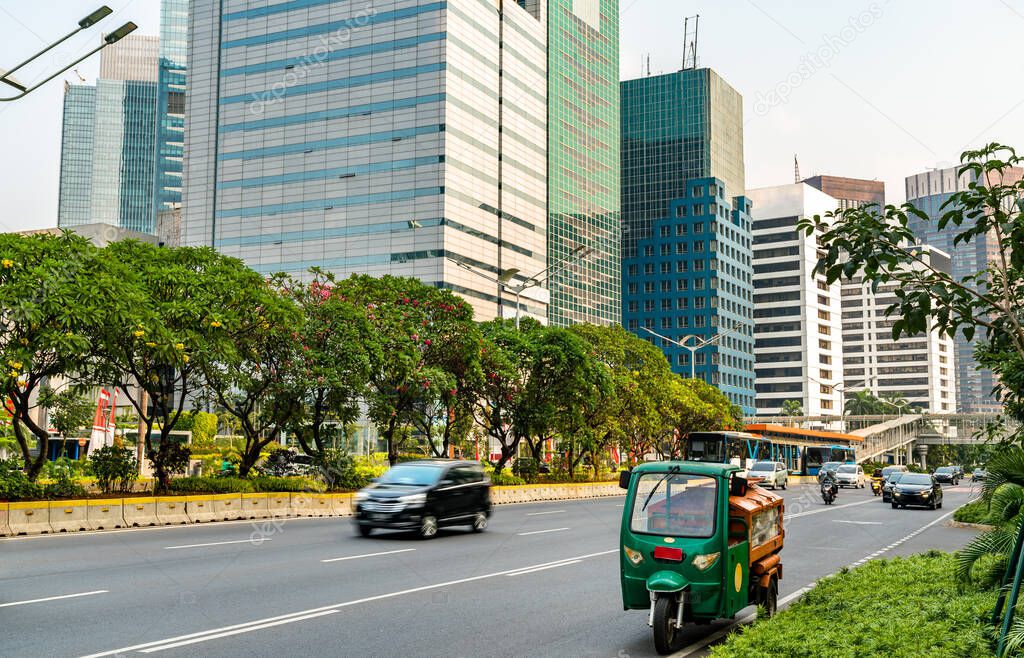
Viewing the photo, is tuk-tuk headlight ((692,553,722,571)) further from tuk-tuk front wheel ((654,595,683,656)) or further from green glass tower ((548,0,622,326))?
green glass tower ((548,0,622,326))

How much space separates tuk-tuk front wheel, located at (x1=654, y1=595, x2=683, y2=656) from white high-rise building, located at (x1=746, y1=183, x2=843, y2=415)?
16368 centimetres

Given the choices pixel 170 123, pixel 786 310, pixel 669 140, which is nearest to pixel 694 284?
pixel 669 140

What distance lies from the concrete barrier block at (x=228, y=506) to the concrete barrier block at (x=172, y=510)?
1.07m

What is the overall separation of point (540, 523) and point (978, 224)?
→ 1978 centimetres

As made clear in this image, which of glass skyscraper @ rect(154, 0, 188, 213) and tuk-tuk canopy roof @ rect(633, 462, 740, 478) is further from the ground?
glass skyscraper @ rect(154, 0, 188, 213)

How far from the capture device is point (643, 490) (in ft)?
33.2

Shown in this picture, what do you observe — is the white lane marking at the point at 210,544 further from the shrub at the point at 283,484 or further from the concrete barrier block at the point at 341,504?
the concrete barrier block at the point at 341,504

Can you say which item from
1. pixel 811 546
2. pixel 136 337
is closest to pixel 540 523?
pixel 811 546

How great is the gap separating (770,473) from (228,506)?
1484 inches

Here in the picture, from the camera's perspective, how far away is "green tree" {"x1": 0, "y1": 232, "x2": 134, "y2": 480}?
2019 cm

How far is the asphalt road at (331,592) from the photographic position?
9359mm

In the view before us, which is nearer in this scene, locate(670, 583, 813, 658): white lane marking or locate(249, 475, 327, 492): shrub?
locate(670, 583, 813, 658): white lane marking

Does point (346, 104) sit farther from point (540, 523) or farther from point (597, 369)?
point (540, 523)

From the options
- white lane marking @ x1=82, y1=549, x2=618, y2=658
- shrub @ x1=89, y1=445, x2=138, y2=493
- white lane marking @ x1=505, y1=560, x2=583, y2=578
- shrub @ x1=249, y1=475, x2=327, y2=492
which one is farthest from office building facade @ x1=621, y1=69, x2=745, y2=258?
white lane marking @ x1=82, y1=549, x2=618, y2=658
